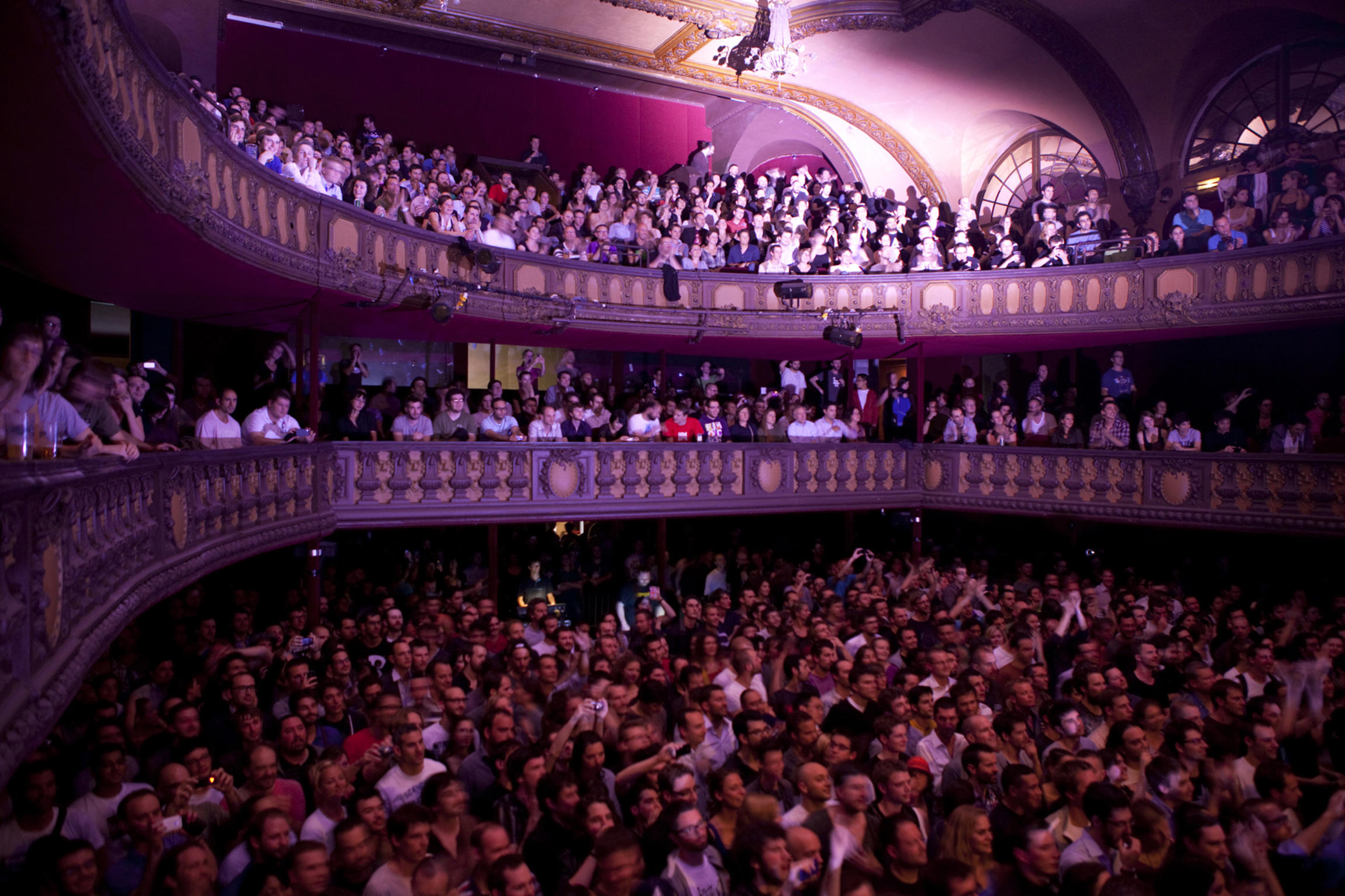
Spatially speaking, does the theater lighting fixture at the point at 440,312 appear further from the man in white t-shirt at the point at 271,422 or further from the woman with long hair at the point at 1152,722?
the woman with long hair at the point at 1152,722

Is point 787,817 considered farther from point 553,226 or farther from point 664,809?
point 553,226

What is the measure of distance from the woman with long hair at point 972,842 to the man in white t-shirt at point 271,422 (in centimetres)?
654

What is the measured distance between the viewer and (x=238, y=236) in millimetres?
7867

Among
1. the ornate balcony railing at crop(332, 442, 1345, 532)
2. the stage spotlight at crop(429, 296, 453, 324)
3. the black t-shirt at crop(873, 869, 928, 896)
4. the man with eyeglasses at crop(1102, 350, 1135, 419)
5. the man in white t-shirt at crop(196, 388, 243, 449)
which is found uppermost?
the stage spotlight at crop(429, 296, 453, 324)

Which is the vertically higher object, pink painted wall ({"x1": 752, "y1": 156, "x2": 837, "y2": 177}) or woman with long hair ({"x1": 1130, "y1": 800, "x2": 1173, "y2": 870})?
pink painted wall ({"x1": 752, "y1": 156, "x2": 837, "y2": 177})

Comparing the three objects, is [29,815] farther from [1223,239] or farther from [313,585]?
[1223,239]

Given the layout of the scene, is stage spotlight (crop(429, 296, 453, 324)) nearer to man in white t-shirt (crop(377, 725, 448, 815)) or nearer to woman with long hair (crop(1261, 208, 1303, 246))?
man in white t-shirt (crop(377, 725, 448, 815))

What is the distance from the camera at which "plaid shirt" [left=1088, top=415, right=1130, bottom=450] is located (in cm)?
1254

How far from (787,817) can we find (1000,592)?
6.97m

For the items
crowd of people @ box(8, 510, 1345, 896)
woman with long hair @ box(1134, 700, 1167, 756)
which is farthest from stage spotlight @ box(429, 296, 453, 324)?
woman with long hair @ box(1134, 700, 1167, 756)

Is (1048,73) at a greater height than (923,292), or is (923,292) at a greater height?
(1048,73)

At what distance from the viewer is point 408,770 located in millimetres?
5109

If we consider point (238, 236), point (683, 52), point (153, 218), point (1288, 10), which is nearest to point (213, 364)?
point (238, 236)

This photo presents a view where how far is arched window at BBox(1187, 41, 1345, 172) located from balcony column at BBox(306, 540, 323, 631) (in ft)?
48.1
